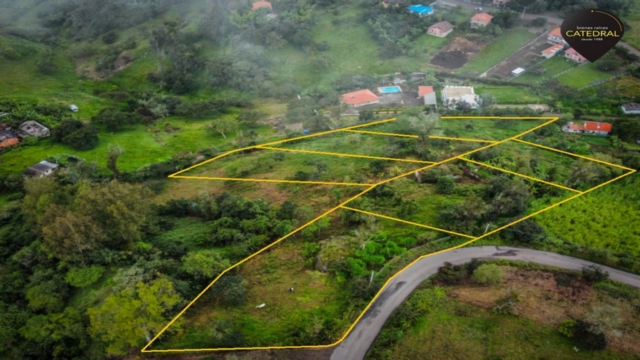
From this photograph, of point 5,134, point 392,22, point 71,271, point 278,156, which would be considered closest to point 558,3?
point 392,22

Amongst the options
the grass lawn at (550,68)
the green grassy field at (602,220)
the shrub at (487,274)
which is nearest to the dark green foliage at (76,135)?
the shrub at (487,274)

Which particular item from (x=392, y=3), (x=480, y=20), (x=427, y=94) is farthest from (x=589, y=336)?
(x=392, y=3)

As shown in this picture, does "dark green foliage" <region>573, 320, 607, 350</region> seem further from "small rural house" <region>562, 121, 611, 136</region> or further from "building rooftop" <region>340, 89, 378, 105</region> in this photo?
"building rooftop" <region>340, 89, 378, 105</region>

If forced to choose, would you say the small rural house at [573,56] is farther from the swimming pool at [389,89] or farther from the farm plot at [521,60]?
the swimming pool at [389,89]

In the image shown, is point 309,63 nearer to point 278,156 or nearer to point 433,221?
point 278,156

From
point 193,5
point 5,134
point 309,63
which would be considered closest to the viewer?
point 5,134

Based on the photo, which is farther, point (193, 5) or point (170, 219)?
point (193, 5)

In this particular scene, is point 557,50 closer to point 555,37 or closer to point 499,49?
point 555,37
